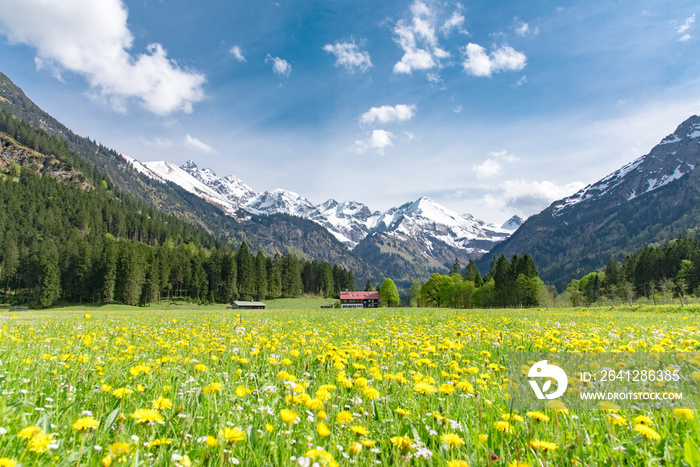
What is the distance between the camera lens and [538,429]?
10.2 feet

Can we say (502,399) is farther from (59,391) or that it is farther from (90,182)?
(90,182)

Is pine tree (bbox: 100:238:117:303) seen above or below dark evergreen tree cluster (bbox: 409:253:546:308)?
above

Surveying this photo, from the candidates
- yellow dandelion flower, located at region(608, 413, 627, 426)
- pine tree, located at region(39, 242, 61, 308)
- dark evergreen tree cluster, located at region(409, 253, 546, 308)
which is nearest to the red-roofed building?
dark evergreen tree cluster, located at region(409, 253, 546, 308)

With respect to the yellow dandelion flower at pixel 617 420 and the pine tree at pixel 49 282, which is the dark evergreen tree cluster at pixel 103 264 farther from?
the yellow dandelion flower at pixel 617 420

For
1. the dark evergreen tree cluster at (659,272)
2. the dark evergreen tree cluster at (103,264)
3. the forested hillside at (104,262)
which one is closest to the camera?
the dark evergreen tree cluster at (659,272)

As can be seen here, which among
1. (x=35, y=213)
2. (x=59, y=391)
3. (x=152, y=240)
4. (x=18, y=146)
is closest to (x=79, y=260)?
(x=35, y=213)

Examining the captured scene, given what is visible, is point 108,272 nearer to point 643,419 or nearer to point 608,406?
point 608,406

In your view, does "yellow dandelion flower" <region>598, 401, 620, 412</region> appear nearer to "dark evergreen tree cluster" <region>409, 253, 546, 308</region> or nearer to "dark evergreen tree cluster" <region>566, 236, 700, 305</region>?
"dark evergreen tree cluster" <region>409, 253, 546, 308</region>

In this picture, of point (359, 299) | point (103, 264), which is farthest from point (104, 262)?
point (359, 299)

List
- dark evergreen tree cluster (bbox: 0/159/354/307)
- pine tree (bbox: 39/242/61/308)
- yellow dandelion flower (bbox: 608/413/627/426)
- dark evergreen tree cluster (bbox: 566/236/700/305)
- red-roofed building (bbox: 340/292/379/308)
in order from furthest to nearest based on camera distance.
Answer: red-roofed building (bbox: 340/292/379/308), dark evergreen tree cluster (bbox: 0/159/354/307), pine tree (bbox: 39/242/61/308), dark evergreen tree cluster (bbox: 566/236/700/305), yellow dandelion flower (bbox: 608/413/627/426)

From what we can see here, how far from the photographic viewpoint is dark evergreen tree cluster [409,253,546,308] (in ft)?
240

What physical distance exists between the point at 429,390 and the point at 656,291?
342 feet

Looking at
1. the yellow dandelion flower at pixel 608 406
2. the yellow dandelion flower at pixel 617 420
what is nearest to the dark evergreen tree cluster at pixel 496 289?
the yellow dandelion flower at pixel 617 420

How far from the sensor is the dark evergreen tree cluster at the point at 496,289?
240 ft
